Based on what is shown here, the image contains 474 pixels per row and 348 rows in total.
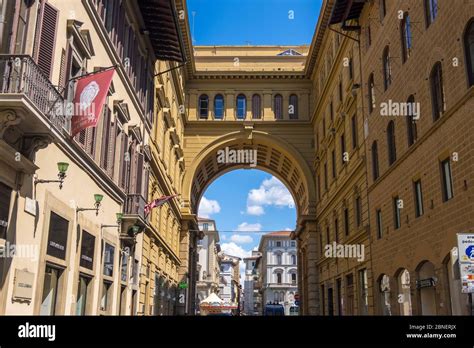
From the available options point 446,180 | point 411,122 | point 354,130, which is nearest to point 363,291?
point 354,130

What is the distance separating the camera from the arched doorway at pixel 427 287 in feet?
56.2

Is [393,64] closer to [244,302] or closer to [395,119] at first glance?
[395,119]

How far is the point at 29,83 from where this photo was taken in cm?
1025

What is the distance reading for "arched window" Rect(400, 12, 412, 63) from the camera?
1988 centimetres

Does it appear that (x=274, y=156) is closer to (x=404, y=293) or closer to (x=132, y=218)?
(x=132, y=218)

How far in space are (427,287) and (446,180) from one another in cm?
399

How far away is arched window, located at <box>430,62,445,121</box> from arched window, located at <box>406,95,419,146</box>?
1.72m

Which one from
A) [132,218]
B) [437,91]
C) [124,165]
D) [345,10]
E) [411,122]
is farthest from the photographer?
[345,10]

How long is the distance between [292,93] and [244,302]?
471 ft

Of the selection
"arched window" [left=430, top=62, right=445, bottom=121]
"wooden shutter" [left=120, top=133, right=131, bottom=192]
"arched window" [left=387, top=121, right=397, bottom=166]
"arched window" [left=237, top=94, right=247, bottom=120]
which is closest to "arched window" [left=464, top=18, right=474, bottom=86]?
"arched window" [left=430, top=62, right=445, bottom=121]

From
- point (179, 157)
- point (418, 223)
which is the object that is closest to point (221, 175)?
point (179, 157)

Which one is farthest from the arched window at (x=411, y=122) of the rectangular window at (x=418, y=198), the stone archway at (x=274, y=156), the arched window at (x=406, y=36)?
the stone archway at (x=274, y=156)

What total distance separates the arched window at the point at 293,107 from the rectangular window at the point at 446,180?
28730mm

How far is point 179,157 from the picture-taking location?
4128 centimetres
